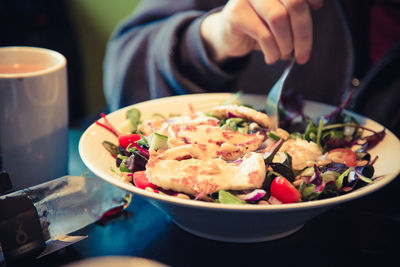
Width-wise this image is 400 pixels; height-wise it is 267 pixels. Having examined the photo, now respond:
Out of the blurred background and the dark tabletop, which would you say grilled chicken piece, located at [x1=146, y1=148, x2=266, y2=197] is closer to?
the dark tabletop

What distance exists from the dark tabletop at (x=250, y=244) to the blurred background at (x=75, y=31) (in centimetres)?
196

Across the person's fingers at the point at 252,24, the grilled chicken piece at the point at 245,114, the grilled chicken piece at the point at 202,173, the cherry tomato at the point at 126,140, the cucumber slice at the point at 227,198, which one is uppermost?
the person's fingers at the point at 252,24

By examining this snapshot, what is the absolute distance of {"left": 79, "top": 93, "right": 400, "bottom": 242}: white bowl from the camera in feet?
2.23

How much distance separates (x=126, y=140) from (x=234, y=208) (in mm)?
384

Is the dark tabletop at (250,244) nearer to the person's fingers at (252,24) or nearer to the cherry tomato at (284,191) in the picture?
the cherry tomato at (284,191)

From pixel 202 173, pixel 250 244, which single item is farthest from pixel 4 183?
pixel 250 244

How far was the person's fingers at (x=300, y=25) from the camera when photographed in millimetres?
979

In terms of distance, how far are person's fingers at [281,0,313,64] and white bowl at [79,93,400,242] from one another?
0.81 feet

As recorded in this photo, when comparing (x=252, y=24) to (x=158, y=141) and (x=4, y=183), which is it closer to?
(x=158, y=141)

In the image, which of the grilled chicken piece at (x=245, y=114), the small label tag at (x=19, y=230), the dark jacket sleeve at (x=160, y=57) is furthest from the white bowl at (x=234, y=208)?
the dark jacket sleeve at (x=160, y=57)

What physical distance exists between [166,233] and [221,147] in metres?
0.21

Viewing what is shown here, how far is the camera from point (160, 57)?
4.81 feet

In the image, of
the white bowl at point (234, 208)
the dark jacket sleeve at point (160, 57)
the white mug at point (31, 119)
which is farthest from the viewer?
the dark jacket sleeve at point (160, 57)

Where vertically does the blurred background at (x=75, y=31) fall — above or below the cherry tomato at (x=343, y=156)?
below
